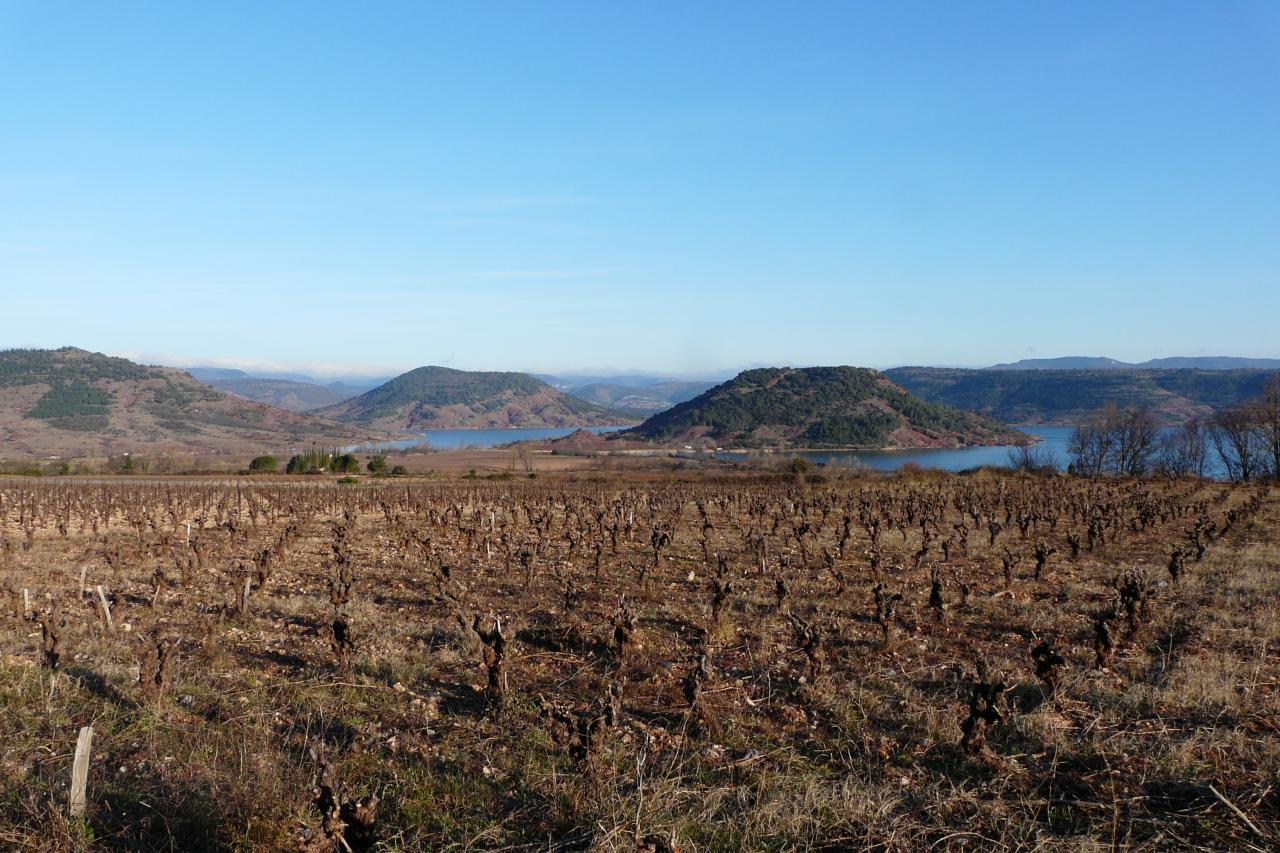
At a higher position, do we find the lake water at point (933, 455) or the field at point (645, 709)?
the field at point (645, 709)

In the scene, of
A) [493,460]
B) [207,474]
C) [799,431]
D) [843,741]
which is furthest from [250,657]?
[799,431]

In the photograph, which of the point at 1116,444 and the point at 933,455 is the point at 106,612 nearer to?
the point at 1116,444

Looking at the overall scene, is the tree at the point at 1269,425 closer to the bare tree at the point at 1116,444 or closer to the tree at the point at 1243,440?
the tree at the point at 1243,440

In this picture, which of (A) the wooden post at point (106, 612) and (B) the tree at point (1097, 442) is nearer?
(A) the wooden post at point (106, 612)

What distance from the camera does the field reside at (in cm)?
482

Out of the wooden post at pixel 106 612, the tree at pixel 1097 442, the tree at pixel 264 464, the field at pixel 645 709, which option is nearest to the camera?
the field at pixel 645 709

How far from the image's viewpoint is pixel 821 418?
375ft

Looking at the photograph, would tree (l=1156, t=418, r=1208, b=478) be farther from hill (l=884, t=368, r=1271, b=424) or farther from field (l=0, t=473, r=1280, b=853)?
hill (l=884, t=368, r=1271, b=424)

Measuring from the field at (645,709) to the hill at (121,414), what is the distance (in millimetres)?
108261

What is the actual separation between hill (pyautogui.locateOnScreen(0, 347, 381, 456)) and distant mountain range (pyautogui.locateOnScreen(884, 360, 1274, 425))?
137 metres

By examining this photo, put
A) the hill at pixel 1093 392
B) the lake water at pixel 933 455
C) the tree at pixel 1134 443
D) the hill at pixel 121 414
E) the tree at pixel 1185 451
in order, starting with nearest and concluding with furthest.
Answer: the tree at pixel 1134 443 → the tree at pixel 1185 451 → the lake water at pixel 933 455 → the hill at pixel 121 414 → the hill at pixel 1093 392

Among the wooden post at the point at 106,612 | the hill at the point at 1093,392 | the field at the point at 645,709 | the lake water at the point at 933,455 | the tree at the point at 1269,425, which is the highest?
the hill at the point at 1093,392

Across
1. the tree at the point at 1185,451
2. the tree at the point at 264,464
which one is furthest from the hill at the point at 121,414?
the tree at the point at 1185,451

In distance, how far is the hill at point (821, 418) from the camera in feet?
353
